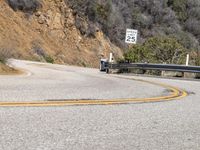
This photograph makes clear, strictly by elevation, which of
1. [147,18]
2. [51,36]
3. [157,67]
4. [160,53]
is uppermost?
[147,18]

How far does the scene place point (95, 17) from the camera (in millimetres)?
51250

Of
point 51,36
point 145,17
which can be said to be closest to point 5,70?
point 51,36

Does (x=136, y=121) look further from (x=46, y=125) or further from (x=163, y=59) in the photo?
(x=163, y=59)

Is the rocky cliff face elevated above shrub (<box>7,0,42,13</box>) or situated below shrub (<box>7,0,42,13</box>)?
below

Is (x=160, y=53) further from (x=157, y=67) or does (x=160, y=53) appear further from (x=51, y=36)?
(x=51, y=36)

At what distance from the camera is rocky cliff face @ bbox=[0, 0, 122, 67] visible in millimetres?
40469

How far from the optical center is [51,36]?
44.8 metres

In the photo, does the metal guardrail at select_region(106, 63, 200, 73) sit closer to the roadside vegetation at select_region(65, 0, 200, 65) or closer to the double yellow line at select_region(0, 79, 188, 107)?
the double yellow line at select_region(0, 79, 188, 107)

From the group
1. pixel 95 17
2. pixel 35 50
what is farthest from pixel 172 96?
pixel 95 17

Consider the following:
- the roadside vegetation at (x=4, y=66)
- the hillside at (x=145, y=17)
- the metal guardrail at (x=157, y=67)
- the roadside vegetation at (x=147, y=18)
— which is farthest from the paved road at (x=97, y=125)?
the hillside at (x=145, y=17)

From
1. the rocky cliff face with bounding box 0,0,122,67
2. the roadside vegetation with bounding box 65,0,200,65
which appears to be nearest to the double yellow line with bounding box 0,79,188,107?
the rocky cliff face with bounding box 0,0,122,67

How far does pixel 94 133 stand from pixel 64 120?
105cm

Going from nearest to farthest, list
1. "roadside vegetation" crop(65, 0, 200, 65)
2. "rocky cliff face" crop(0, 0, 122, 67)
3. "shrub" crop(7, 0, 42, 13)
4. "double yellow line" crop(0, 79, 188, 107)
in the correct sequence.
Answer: "double yellow line" crop(0, 79, 188, 107) → "rocky cliff face" crop(0, 0, 122, 67) → "shrub" crop(7, 0, 42, 13) → "roadside vegetation" crop(65, 0, 200, 65)

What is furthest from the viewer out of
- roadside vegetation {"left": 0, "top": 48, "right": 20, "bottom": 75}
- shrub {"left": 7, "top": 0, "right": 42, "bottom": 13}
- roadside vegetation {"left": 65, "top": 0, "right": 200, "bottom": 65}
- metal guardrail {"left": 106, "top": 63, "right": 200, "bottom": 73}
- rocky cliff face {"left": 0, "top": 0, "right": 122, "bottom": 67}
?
roadside vegetation {"left": 65, "top": 0, "right": 200, "bottom": 65}
